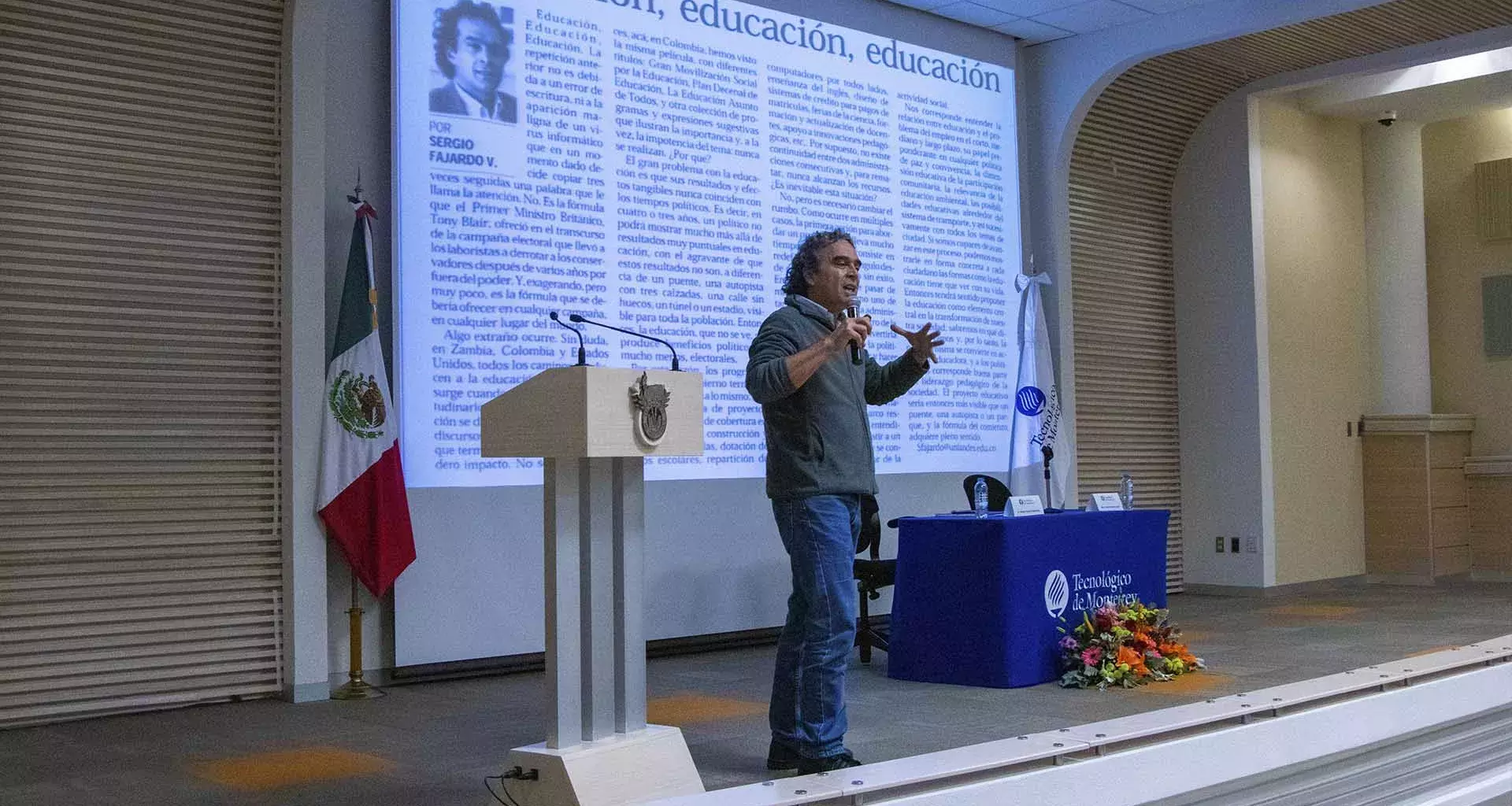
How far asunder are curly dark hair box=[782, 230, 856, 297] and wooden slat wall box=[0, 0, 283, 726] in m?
2.72

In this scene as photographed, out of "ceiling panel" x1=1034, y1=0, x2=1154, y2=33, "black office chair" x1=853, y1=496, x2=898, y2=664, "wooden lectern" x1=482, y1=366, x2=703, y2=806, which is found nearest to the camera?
"wooden lectern" x1=482, y1=366, x2=703, y2=806

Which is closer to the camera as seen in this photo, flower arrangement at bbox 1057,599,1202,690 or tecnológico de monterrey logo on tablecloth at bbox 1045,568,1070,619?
flower arrangement at bbox 1057,599,1202,690

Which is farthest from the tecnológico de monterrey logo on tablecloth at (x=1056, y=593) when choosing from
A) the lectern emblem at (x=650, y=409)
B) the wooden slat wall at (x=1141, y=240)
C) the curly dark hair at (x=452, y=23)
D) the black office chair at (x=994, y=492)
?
the wooden slat wall at (x=1141, y=240)

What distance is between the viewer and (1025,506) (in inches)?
223

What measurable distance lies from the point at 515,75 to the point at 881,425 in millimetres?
2821

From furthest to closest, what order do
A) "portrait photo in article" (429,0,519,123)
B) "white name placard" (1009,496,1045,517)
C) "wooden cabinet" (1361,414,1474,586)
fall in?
"wooden cabinet" (1361,414,1474,586), "portrait photo in article" (429,0,519,123), "white name placard" (1009,496,1045,517)

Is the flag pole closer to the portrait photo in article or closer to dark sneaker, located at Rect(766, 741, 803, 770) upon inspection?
the portrait photo in article

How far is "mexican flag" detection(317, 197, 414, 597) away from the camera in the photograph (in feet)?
18.6

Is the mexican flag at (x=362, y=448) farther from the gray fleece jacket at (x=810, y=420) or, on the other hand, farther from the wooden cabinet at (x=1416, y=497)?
the wooden cabinet at (x=1416, y=497)

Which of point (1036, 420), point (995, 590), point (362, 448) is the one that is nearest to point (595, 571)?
point (995, 590)

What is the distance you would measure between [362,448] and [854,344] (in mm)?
2914

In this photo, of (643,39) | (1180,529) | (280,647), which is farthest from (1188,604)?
(280,647)

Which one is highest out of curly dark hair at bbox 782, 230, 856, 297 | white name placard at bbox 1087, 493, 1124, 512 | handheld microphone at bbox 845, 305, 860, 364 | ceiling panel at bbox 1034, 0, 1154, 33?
ceiling panel at bbox 1034, 0, 1154, 33

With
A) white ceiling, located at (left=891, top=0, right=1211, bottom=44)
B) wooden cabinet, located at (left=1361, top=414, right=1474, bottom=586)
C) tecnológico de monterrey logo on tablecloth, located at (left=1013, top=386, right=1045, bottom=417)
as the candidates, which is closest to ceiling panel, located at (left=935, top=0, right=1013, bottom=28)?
white ceiling, located at (left=891, top=0, right=1211, bottom=44)
